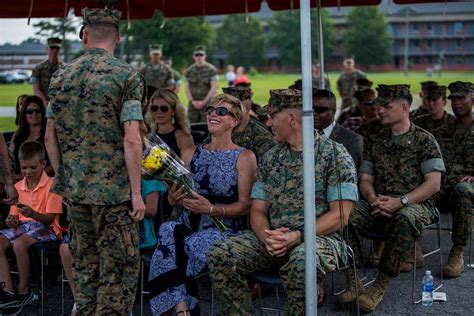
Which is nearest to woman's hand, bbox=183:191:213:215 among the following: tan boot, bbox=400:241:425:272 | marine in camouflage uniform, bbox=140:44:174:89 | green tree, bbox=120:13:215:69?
tan boot, bbox=400:241:425:272

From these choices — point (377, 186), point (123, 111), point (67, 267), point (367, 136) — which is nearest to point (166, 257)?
point (67, 267)

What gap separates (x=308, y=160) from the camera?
3615mm

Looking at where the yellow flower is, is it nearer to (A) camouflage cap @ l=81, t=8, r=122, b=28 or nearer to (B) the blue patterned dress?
(B) the blue patterned dress

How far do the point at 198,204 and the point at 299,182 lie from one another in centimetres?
65

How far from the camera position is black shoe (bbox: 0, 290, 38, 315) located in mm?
5090

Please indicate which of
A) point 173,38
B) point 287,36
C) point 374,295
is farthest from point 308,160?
point 287,36

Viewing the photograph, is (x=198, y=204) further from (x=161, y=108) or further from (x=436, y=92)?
(x=436, y=92)

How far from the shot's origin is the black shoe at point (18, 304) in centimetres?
509

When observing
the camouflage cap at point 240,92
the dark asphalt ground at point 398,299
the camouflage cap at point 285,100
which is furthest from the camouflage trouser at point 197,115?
the camouflage cap at point 285,100

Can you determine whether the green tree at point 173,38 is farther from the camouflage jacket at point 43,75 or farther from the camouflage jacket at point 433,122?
the camouflage jacket at point 433,122

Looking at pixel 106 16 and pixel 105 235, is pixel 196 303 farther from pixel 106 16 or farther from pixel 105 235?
pixel 106 16

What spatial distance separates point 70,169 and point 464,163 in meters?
3.75

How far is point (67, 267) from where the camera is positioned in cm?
491

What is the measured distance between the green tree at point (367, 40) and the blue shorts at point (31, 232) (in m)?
73.3
